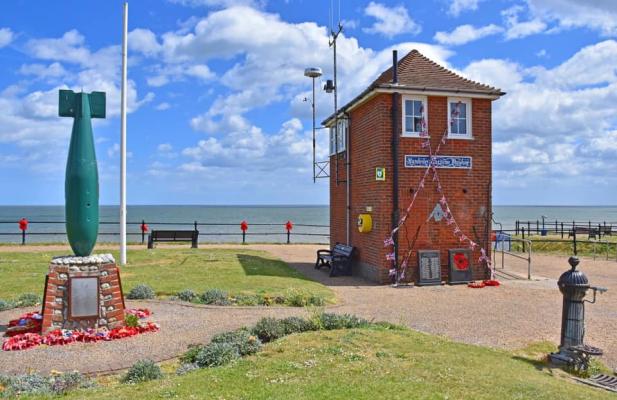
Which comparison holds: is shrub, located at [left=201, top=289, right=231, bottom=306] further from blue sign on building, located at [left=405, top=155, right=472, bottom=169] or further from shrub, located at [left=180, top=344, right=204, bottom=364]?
blue sign on building, located at [left=405, top=155, right=472, bottom=169]

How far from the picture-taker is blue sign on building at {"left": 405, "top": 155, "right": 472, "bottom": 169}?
13672mm

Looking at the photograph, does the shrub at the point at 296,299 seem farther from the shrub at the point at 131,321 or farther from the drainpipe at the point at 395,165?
the drainpipe at the point at 395,165

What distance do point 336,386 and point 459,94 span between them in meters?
10.5

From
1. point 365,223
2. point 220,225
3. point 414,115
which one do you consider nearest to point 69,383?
point 365,223

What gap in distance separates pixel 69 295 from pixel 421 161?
8831mm

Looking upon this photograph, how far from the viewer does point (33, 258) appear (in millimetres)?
17609

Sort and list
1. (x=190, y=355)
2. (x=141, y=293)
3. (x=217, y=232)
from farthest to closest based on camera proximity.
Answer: (x=217, y=232) → (x=141, y=293) → (x=190, y=355)

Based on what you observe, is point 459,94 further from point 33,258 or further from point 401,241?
point 33,258

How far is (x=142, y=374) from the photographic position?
18.9 feet

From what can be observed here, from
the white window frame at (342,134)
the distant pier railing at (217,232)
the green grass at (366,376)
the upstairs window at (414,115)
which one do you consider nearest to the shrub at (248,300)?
the green grass at (366,376)

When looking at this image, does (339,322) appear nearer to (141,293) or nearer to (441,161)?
(141,293)

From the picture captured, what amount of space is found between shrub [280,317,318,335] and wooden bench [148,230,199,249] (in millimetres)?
14951

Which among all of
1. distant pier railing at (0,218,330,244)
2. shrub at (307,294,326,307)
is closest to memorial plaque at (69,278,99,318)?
shrub at (307,294,326,307)

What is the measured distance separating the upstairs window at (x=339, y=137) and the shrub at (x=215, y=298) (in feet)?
24.2
